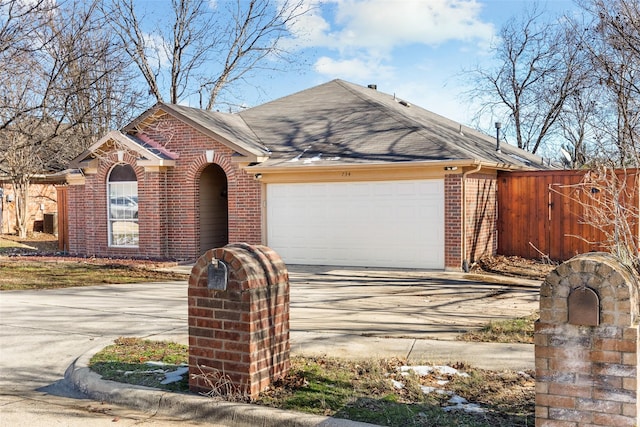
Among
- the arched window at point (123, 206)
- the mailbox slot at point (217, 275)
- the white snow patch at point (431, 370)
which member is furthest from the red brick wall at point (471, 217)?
the mailbox slot at point (217, 275)

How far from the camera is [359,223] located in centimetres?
1597

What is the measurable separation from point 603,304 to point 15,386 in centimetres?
576

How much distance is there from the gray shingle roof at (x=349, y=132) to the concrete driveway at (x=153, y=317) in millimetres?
3048

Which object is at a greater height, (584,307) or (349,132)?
(349,132)

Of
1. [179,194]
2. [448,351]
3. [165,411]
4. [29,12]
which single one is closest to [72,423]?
[165,411]

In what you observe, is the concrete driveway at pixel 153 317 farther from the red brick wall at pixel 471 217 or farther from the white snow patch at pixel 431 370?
the white snow patch at pixel 431 370

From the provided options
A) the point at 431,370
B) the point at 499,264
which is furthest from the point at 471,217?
the point at 431,370

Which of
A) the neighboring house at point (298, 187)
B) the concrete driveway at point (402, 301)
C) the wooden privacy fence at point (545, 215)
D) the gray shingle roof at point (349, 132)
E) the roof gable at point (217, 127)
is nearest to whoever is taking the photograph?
the concrete driveway at point (402, 301)

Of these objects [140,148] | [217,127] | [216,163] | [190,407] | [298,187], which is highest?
[217,127]

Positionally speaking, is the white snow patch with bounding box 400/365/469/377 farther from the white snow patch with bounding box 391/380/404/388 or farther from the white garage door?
the white garage door

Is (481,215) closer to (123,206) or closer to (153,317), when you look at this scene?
(153,317)

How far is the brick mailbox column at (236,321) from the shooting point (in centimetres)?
576

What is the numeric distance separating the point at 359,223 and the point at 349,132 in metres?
2.97

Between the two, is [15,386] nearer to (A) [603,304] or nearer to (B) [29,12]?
(A) [603,304]
